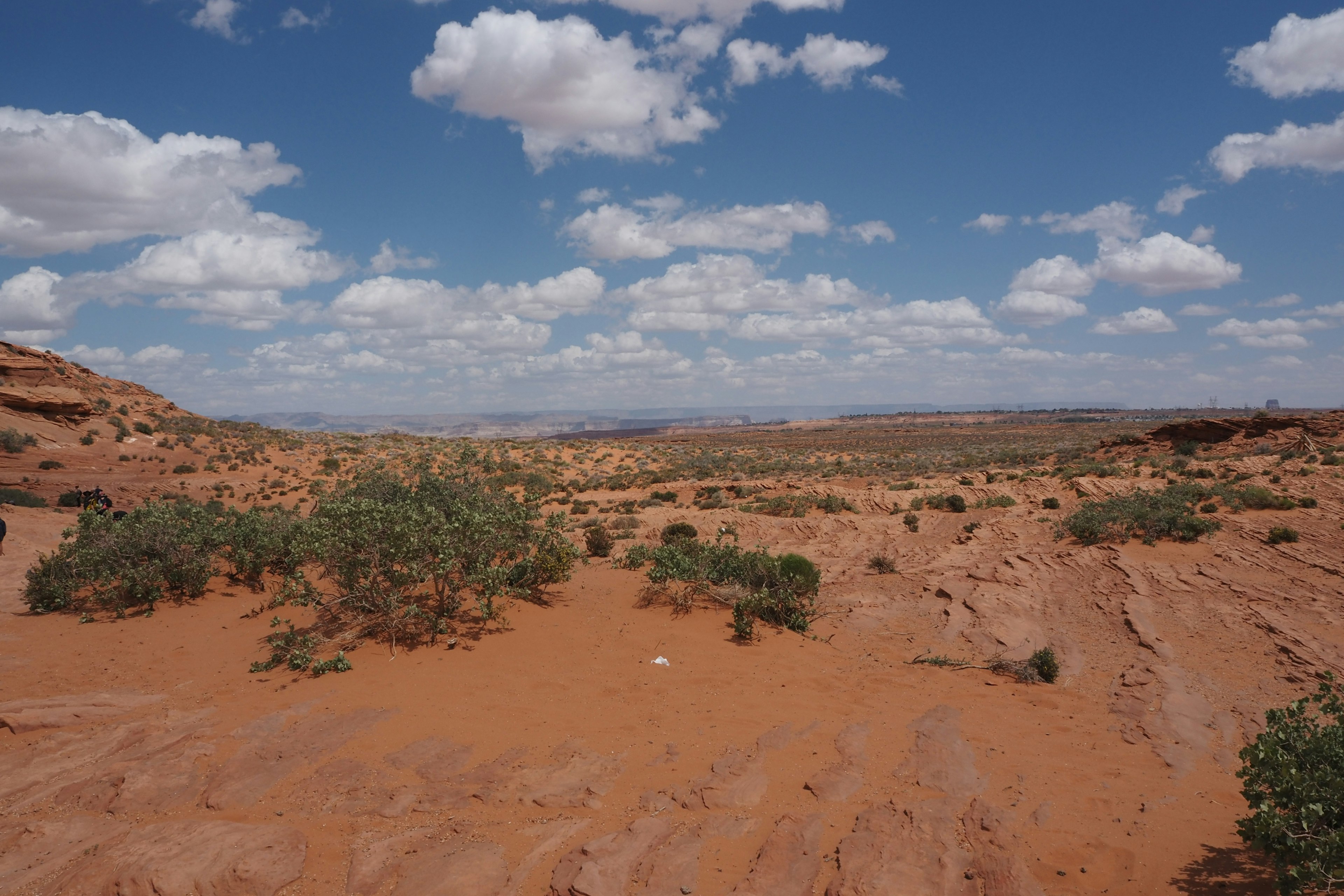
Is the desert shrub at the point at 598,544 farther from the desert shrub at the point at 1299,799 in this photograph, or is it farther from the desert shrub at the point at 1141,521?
the desert shrub at the point at 1299,799

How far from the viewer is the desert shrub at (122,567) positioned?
35.3 ft

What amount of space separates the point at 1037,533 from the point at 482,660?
545 inches

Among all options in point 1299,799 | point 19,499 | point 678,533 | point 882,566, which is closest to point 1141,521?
point 882,566

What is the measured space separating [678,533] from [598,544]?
8.71 ft

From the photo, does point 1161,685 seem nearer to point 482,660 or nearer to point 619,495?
point 482,660

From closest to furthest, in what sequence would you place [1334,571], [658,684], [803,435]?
[658,684], [1334,571], [803,435]

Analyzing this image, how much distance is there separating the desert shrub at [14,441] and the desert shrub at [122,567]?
25757mm

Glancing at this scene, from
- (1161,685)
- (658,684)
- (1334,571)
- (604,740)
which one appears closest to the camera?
(604,740)

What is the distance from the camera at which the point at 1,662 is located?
28.2ft

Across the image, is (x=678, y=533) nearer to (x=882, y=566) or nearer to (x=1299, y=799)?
(x=882, y=566)

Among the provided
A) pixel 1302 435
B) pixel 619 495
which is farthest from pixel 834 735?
pixel 1302 435

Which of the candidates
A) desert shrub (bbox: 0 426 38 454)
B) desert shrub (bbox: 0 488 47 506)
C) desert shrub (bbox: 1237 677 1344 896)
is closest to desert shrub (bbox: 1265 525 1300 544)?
desert shrub (bbox: 1237 677 1344 896)

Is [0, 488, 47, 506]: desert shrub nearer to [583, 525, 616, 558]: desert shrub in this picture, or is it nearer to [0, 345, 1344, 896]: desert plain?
[0, 345, 1344, 896]: desert plain

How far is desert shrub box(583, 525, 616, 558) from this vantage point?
15.6 metres
